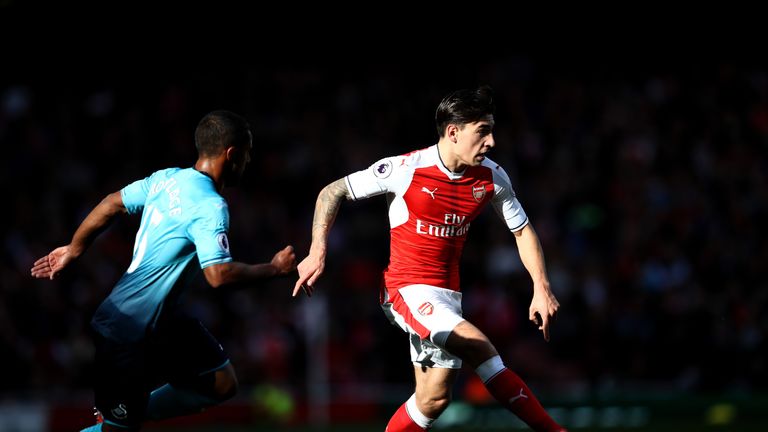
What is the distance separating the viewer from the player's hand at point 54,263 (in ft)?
22.5

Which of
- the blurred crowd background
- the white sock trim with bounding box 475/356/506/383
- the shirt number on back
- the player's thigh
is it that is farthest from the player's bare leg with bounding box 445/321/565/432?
the blurred crowd background

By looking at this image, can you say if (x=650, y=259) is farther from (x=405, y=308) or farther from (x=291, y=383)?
(x=405, y=308)

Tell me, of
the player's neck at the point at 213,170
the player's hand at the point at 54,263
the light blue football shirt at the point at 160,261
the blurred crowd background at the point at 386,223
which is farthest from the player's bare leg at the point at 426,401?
the blurred crowd background at the point at 386,223

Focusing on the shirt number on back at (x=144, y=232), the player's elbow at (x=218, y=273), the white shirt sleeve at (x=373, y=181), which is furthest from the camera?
the white shirt sleeve at (x=373, y=181)

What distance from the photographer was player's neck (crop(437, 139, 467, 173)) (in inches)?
278

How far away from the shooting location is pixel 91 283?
13.8 meters

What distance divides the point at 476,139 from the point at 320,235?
1.12m

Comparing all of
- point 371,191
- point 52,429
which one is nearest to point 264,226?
point 52,429

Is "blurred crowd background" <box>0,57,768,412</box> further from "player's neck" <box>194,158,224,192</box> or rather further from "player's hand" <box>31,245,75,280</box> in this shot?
"player's neck" <box>194,158,224,192</box>

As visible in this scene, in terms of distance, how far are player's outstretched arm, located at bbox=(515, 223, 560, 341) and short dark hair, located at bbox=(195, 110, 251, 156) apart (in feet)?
6.46

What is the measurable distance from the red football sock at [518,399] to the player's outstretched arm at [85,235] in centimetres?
243

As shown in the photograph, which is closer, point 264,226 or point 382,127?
point 264,226

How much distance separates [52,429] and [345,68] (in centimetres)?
815

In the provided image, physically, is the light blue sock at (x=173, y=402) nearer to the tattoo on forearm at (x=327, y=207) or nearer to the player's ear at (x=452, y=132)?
the tattoo on forearm at (x=327, y=207)
